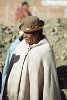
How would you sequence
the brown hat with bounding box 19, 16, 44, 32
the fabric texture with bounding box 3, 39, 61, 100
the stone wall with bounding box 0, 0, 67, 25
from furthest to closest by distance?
the stone wall with bounding box 0, 0, 67, 25, the fabric texture with bounding box 3, 39, 61, 100, the brown hat with bounding box 19, 16, 44, 32

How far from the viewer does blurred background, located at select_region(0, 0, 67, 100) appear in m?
6.45

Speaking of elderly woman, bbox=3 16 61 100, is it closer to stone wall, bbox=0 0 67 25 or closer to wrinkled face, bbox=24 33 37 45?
wrinkled face, bbox=24 33 37 45

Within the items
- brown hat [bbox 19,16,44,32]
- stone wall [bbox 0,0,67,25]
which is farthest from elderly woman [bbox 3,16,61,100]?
stone wall [bbox 0,0,67,25]

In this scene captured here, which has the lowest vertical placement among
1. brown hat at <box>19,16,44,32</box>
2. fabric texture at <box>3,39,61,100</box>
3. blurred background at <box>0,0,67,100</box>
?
fabric texture at <box>3,39,61,100</box>

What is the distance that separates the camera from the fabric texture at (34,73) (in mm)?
4359

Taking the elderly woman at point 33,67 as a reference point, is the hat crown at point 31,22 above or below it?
above

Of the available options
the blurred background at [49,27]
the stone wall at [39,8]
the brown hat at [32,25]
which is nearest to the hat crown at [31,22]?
the brown hat at [32,25]

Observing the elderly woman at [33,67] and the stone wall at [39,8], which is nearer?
the elderly woman at [33,67]

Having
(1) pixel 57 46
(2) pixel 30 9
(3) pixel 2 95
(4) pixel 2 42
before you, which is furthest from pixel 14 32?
(2) pixel 30 9

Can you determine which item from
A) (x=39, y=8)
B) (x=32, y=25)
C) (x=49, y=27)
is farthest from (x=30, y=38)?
(x=39, y=8)

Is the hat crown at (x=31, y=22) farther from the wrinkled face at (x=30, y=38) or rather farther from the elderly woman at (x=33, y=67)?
the wrinkled face at (x=30, y=38)

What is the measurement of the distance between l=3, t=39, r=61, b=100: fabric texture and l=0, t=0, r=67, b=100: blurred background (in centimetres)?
121

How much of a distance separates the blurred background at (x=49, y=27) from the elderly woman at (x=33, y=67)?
1.21 meters

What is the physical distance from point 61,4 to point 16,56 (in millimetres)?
7798
